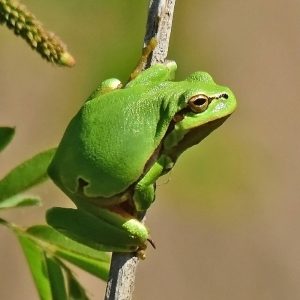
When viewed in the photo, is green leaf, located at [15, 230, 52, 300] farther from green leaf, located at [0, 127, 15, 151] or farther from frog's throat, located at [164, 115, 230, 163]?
frog's throat, located at [164, 115, 230, 163]

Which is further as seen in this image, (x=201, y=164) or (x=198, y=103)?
(x=201, y=164)

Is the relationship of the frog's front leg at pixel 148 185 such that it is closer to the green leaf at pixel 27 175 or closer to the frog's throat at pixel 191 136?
the frog's throat at pixel 191 136

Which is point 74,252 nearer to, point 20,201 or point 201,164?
point 20,201

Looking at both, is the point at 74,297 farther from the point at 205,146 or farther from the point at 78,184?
the point at 205,146

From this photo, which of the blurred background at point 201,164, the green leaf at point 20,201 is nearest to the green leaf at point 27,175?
the green leaf at point 20,201

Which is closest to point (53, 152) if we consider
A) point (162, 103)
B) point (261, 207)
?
point (162, 103)

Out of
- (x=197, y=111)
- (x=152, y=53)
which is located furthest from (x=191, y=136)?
(x=152, y=53)
